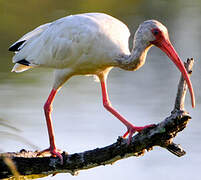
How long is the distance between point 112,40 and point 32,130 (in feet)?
15.3

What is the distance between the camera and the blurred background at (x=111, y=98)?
10220 mm

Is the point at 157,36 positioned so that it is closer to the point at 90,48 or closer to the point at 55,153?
the point at 90,48

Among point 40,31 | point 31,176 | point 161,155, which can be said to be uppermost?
point 40,31

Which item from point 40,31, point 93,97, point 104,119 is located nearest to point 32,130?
point 104,119

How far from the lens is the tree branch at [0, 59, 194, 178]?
5.44 meters

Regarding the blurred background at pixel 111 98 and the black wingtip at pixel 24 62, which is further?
the blurred background at pixel 111 98

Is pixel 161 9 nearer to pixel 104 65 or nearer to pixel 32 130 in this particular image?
pixel 32 130

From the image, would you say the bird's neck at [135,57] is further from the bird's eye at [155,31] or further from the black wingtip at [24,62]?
the black wingtip at [24,62]

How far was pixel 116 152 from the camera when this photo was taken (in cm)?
599

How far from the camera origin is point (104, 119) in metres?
11.7

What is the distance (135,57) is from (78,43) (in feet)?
2.37

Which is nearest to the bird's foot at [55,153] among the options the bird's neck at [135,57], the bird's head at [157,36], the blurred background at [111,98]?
the blurred background at [111,98]

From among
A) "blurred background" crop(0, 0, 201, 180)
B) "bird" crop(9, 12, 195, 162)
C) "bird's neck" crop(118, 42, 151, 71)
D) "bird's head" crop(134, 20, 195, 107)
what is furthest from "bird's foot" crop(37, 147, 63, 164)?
"bird's head" crop(134, 20, 195, 107)

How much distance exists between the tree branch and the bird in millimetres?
166
